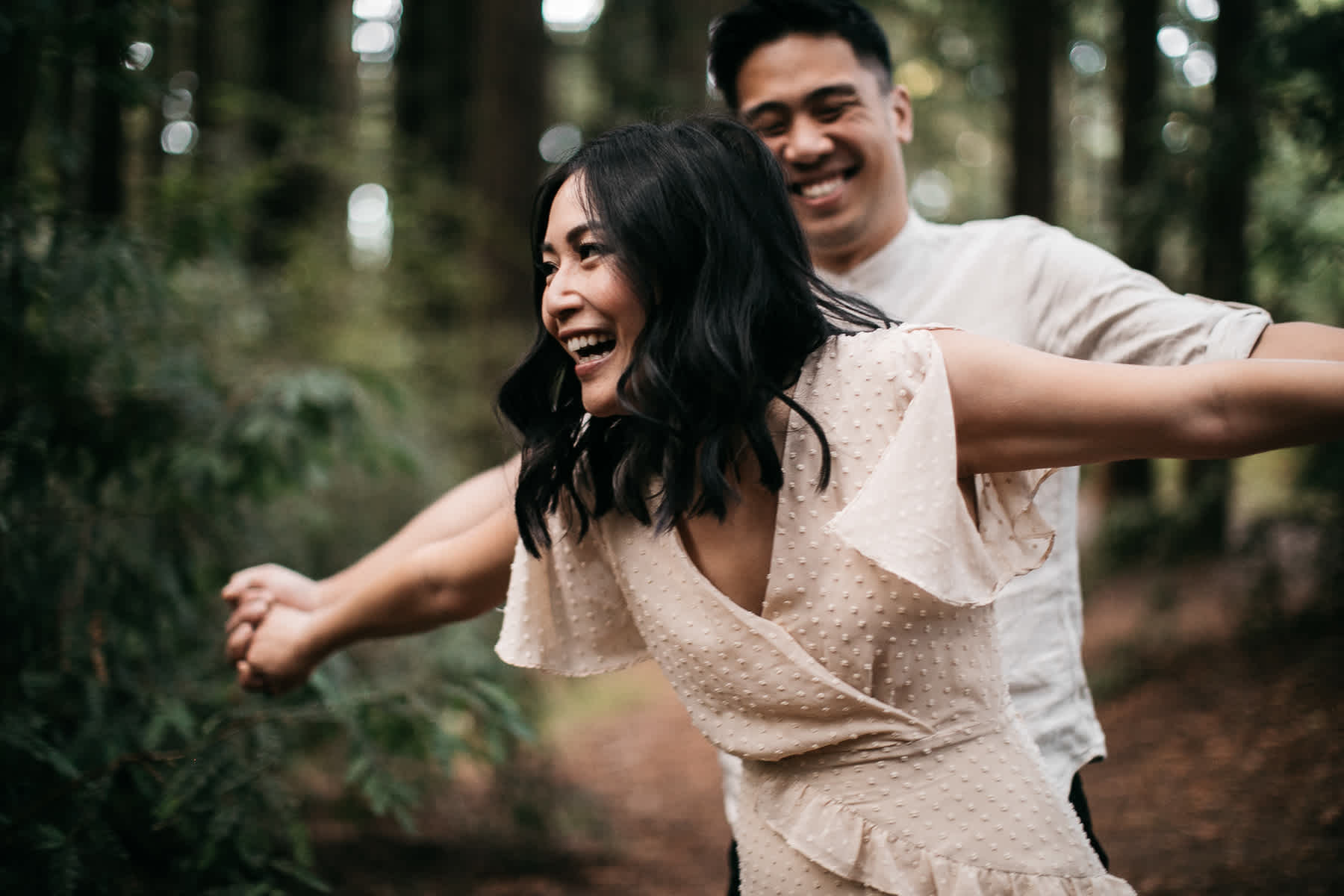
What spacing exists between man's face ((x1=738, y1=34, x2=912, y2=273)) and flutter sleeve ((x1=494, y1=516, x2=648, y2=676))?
3.79 ft

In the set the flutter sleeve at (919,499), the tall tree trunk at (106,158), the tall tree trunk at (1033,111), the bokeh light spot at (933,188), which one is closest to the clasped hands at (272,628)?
the flutter sleeve at (919,499)

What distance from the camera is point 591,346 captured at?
185 centimetres

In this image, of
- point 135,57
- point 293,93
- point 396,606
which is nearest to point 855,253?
point 396,606

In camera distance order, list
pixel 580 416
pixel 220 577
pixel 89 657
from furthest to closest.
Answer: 1. pixel 220 577
2. pixel 89 657
3. pixel 580 416

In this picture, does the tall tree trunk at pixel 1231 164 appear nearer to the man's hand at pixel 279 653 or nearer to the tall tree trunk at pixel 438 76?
the man's hand at pixel 279 653

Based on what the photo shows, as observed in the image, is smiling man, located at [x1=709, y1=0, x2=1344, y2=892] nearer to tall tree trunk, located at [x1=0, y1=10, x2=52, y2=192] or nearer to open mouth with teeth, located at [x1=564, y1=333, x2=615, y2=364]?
open mouth with teeth, located at [x1=564, y1=333, x2=615, y2=364]

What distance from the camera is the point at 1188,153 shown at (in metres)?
5.45

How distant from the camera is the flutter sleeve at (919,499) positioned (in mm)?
1646

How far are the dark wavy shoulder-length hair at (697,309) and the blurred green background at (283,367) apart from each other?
12.0 inches

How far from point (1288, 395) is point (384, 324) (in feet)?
21.8

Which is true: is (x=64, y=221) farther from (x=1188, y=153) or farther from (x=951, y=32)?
(x=951, y=32)

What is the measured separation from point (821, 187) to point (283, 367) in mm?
3004

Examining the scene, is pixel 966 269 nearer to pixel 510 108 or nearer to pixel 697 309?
pixel 697 309

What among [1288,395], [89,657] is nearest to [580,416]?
[1288,395]
